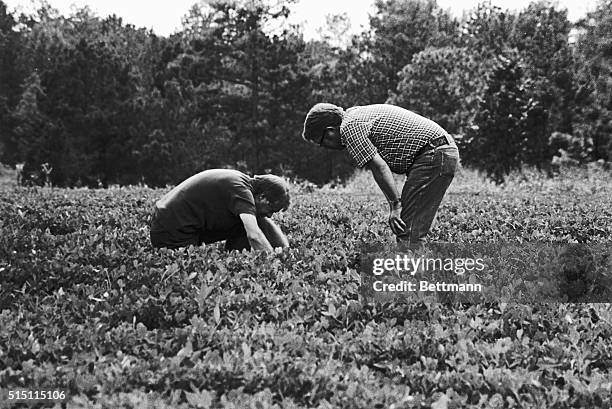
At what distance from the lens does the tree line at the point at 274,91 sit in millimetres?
24734

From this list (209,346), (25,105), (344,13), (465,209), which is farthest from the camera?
(344,13)

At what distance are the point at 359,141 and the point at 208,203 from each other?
1.34m

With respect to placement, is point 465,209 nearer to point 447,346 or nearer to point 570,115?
point 447,346

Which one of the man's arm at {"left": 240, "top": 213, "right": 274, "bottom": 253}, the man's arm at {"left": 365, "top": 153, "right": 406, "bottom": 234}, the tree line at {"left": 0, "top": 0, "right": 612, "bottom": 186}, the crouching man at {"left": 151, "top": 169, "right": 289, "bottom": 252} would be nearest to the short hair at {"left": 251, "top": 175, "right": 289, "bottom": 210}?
the crouching man at {"left": 151, "top": 169, "right": 289, "bottom": 252}

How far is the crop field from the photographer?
2.64 meters

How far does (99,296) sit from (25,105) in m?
31.3

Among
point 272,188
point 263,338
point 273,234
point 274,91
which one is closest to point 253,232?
point 272,188

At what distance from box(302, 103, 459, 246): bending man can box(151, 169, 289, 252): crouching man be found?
0.63 m

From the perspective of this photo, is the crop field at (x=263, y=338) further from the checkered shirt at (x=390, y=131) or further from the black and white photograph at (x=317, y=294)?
the checkered shirt at (x=390, y=131)

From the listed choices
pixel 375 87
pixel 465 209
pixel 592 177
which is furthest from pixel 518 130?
pixel 465 209

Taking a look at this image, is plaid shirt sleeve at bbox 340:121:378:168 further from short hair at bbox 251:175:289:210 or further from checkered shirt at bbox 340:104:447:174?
short hair at bbox 251:175:289:210

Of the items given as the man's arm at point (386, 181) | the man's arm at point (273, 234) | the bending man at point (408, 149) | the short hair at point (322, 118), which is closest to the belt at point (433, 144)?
the bending man at point (408, 149)

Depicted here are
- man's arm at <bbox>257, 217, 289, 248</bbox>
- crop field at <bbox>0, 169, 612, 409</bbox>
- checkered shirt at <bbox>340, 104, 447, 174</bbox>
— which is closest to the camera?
crop field at <bbox>0, 169, 612, 409</bbox>

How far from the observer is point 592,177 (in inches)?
815
